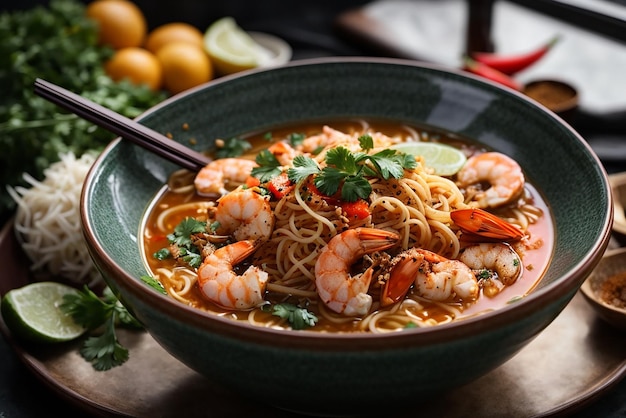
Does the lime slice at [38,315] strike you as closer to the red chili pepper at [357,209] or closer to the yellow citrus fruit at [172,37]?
the red chili pepper at [357,209]

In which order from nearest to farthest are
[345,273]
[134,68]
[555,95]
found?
1. [345,273]
2. [555,95]
3. [134,68]

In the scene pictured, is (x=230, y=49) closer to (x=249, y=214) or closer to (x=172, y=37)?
(x=172, y=37)

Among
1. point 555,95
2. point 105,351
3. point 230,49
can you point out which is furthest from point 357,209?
point 230,49

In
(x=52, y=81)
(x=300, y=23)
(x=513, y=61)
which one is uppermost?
(x=513, y=61)

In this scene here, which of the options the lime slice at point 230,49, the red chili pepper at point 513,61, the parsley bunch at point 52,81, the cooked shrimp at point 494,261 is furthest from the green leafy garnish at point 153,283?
the red chili pepper at point 513,61

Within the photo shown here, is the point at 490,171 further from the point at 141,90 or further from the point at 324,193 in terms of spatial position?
the point at 141,90

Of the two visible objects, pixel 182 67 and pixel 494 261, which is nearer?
pixel 494 261
